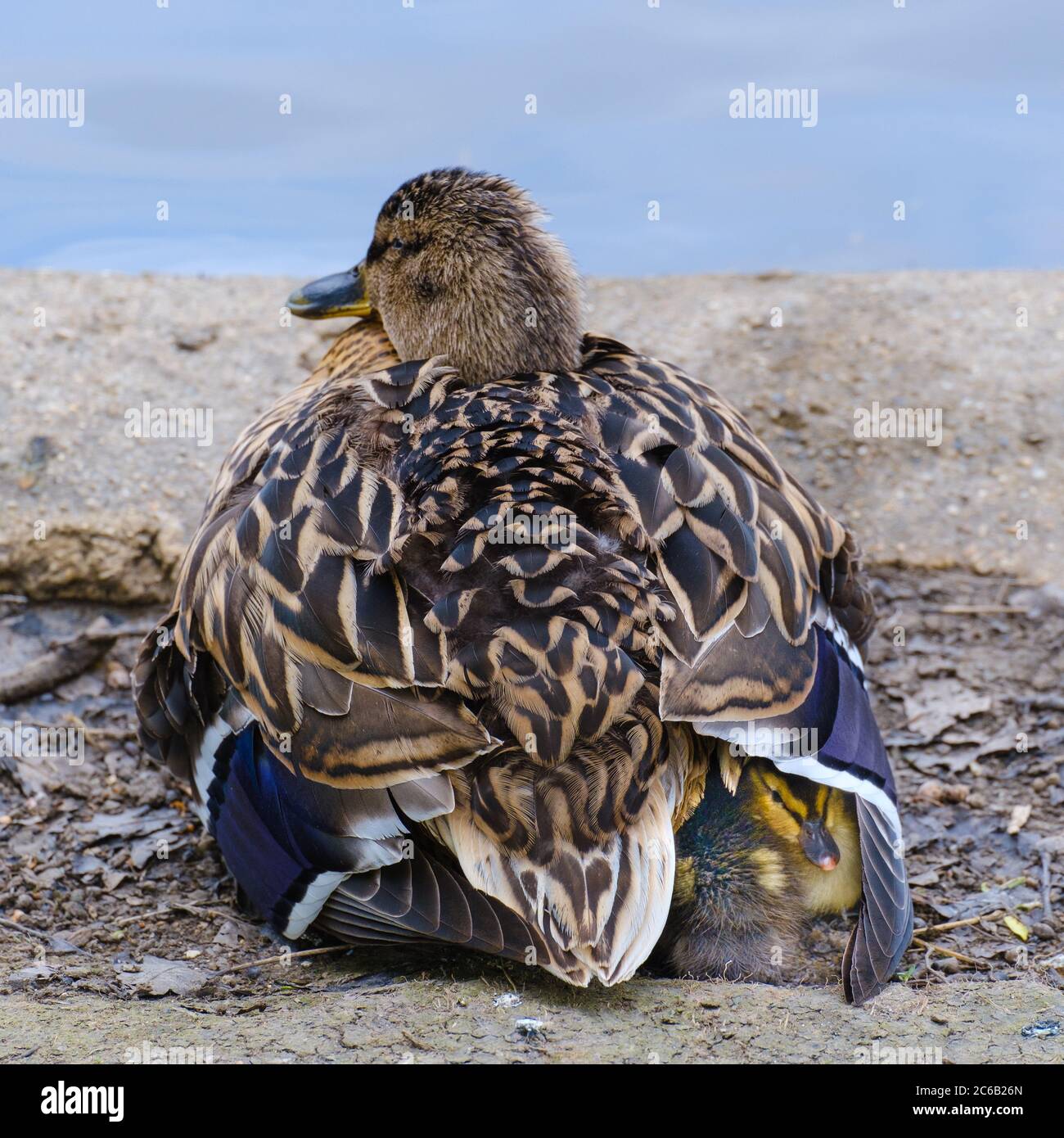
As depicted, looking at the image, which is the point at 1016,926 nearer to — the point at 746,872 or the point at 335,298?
the point at 746,872

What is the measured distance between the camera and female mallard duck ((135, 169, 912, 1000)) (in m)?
2.99

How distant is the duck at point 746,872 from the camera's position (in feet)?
10.8

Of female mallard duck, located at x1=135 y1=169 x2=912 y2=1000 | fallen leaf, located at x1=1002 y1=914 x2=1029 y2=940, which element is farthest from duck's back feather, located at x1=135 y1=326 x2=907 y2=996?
fallen leaf, located at x1=1002 y1=914 x2=1029 y2=940

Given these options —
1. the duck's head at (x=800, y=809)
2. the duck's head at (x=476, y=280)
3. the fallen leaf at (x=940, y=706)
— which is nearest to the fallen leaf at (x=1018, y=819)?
the fallen leaf at (x=940, y=706)

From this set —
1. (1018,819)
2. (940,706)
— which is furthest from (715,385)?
(1018,819)

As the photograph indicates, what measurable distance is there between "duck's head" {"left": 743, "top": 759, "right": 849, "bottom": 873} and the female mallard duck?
3.1 inches

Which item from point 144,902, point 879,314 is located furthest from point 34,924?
point 879,314

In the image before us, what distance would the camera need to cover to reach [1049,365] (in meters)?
6.98

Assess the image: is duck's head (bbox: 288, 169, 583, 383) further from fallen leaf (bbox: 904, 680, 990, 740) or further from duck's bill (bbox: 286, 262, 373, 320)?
fallen leaf (bbox: 904, 680, 990, 740)

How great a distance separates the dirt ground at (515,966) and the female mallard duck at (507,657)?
16cm

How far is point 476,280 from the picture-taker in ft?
13.8

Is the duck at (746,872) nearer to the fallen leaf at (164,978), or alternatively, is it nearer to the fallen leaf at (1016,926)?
the fallen leaf at (1016,926)

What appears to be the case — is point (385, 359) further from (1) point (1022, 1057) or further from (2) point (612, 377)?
(1) point (1022, 1057)

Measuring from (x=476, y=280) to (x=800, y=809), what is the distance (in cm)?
193
